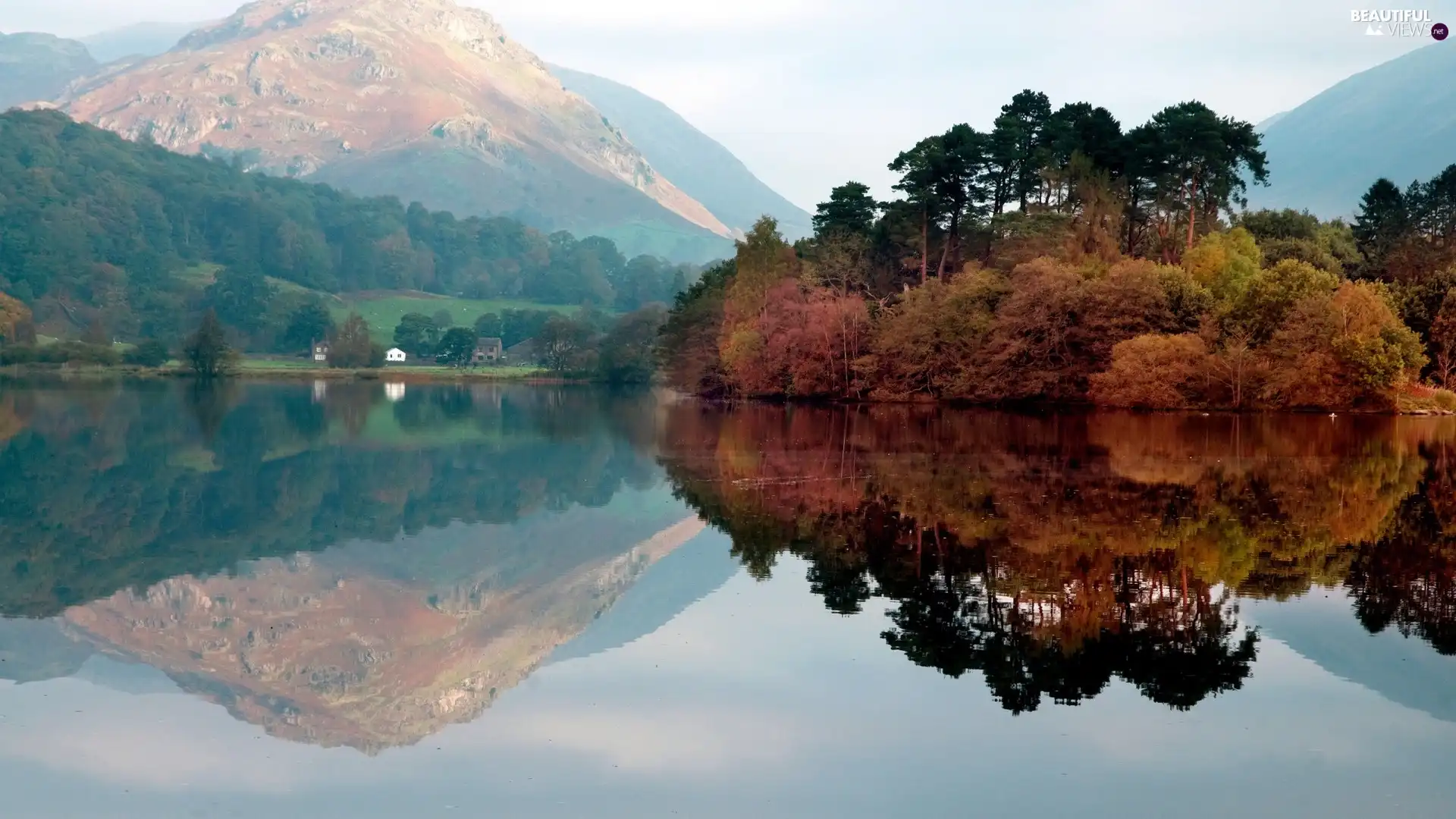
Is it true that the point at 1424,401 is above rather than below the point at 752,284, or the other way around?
below

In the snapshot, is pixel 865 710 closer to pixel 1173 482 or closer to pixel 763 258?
pixel 1173 482

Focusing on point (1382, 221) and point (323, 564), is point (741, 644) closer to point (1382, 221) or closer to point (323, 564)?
point (323, 564)

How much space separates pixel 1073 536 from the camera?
84.7 feet

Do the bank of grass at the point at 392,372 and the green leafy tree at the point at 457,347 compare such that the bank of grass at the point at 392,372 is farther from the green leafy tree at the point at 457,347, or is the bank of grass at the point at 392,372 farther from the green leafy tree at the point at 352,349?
the green leafy tree at the point at 457,347

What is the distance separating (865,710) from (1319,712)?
5131 mm

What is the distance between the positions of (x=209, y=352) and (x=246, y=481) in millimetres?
110589

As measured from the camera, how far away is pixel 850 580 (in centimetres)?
2280

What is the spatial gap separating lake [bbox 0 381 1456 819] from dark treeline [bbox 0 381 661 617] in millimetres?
254

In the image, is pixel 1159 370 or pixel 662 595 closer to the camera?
pixel 662 595

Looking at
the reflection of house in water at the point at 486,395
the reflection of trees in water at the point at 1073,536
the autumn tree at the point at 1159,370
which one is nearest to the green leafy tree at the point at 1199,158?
the autumn tree at the point at 1159,370

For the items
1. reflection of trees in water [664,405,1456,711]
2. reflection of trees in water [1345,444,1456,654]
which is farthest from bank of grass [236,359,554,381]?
reflection of trees in water [1345,444,1456,654]

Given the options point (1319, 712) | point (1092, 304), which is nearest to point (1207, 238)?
point (1092, 304)

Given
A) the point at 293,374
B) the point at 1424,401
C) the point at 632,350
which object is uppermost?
the point at 632,350

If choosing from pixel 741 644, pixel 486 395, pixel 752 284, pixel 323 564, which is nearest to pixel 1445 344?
pixel 752 284
